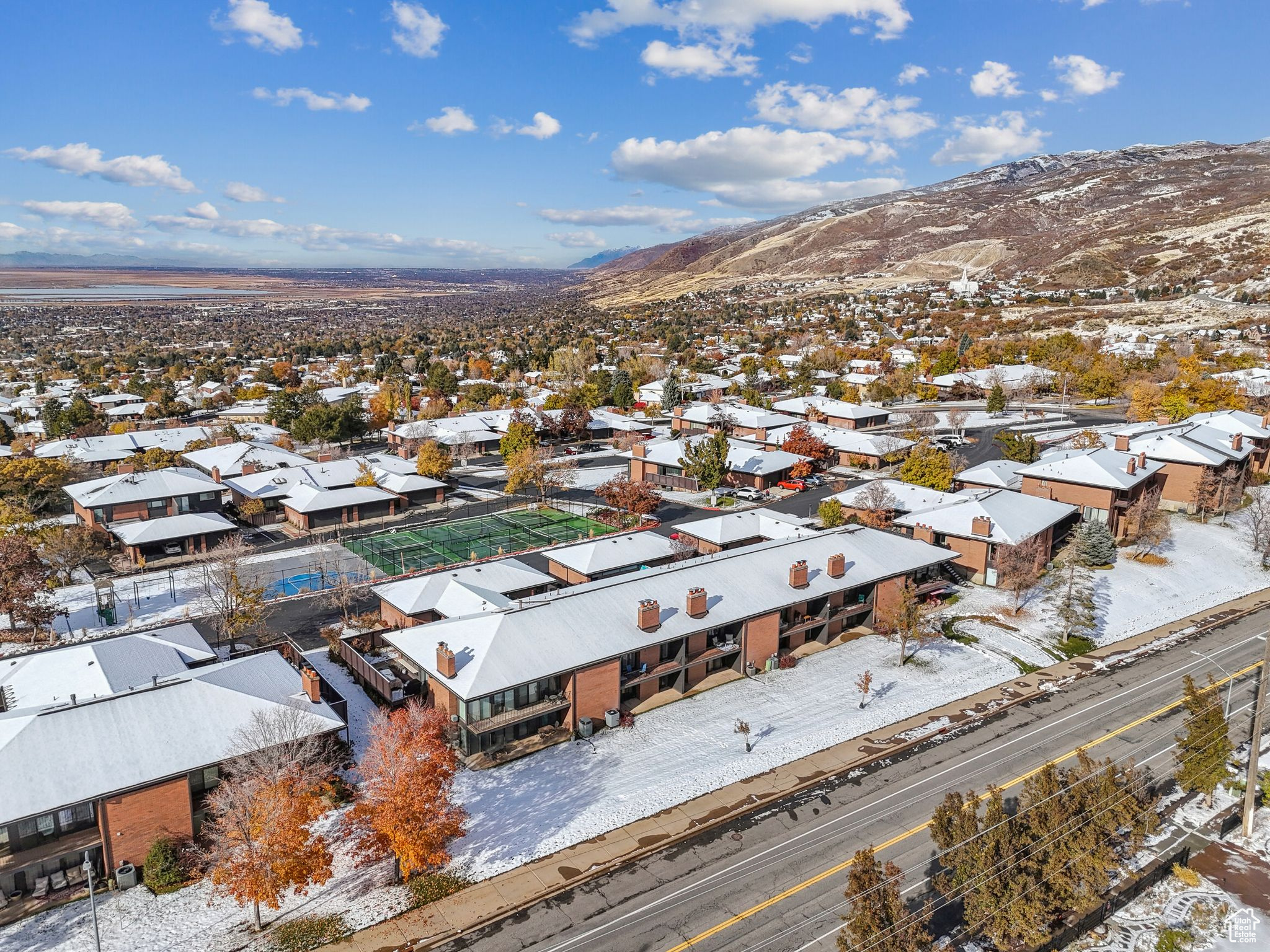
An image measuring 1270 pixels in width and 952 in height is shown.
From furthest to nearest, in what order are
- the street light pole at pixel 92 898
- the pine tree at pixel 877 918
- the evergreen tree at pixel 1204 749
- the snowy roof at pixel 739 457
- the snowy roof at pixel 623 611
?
the snowy roof at pixel 739 457 → the snowy roof at pixel 623 611 → the evergreen tree at pixel 1204 749 → the street light pole at pixel 92 898 → the pine tree at pixel 877 918

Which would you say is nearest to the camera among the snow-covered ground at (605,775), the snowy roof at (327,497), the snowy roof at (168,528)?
the snow-covered ground at (605,775)

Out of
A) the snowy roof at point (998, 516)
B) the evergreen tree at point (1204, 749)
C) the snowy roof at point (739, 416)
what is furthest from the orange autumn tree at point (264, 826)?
the snowy roof at point (739, 416)

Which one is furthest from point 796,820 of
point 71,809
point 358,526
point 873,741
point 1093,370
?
point 1093,370

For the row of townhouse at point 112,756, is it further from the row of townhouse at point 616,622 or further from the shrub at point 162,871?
the row of townhouse at point 616,622

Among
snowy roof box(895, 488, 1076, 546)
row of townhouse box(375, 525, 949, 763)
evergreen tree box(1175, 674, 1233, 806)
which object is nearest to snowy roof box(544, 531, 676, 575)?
row of townhouse box(375, 525, 949, 763)

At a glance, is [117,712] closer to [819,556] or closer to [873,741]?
[873,741]

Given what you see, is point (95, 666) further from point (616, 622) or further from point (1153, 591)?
point (1153, 591)
